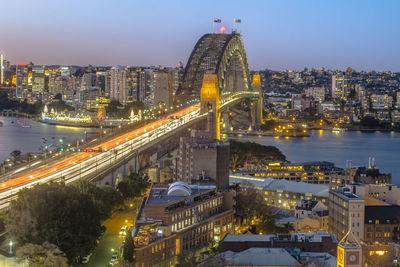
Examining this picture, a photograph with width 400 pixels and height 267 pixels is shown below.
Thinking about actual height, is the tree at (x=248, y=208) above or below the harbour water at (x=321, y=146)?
above

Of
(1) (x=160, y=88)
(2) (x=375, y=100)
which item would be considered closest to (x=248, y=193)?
(1) (x=160, y=88)

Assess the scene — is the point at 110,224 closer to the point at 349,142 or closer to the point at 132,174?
the point at 132,174

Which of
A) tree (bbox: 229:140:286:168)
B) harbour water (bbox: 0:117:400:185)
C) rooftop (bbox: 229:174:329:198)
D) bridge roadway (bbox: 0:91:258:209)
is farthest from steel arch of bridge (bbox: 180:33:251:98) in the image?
rooftop (bbox: 229:174:329:198)

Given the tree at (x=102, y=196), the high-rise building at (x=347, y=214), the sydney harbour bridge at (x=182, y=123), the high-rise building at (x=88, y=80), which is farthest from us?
the high-rise building at (x=88, y=80)

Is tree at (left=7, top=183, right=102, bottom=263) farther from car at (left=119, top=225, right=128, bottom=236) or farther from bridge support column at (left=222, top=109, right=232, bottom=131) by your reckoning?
bridge support column at (left=222, top=109, right=232, bottom=131)

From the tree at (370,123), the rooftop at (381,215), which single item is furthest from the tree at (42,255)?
the tree at (370,123)

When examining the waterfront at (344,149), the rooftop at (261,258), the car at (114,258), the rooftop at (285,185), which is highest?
the rooftop at (261,258)

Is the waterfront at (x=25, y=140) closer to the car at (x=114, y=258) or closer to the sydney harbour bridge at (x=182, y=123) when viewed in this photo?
the sydney harbour bridge at (x=182, y=123)
